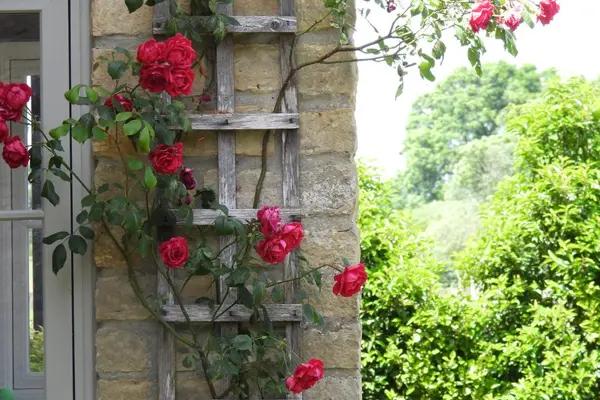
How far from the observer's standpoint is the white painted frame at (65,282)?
2.59m

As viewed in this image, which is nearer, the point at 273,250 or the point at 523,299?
the point at 273,250

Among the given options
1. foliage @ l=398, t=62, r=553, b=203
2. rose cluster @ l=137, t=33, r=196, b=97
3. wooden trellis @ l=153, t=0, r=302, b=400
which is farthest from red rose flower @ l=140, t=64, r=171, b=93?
foliage @ l=398, t=62, r=553, b=203

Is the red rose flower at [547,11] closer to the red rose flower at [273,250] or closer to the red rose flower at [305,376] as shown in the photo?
the red rose flower at [273,250]

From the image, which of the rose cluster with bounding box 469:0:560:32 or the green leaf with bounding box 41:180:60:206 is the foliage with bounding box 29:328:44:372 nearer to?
the green leaf with bounding box 41:180:60:206

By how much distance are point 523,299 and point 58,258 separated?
119 inches

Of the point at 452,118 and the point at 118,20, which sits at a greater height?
the point at 452,118

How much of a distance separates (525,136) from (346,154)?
2697mm

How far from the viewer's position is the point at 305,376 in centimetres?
234

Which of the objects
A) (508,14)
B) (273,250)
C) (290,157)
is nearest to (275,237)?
(273,250)

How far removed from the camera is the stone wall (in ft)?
8.39

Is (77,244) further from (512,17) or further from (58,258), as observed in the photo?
(512,17)

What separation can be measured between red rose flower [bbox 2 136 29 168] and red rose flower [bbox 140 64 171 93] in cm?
34

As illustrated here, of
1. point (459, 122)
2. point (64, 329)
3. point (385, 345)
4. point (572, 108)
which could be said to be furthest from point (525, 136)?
point (459, 122)

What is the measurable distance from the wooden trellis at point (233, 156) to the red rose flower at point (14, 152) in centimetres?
43
